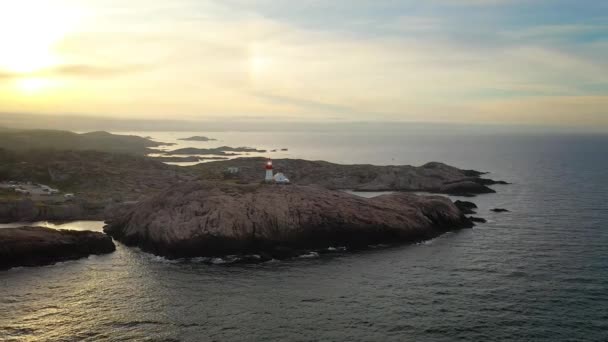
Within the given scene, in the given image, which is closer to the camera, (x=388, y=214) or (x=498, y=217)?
(x=388, y=214)

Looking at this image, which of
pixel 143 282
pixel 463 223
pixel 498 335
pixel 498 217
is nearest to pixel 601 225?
pixel 498 217

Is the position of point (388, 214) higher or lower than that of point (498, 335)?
higher

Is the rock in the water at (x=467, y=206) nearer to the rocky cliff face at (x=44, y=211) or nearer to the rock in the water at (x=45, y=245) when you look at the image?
the rock in the water at (x=45, y=245)

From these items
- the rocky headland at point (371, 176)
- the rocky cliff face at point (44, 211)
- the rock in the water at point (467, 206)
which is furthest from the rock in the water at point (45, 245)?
the rocky headland at point (371, 176)

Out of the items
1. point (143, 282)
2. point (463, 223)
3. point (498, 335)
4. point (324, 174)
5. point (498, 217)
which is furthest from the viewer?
point (324, 174)

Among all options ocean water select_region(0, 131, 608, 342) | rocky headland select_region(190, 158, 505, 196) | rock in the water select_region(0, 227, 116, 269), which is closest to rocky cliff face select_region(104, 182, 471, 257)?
ocean water select_region(0, 131, 608, 342)

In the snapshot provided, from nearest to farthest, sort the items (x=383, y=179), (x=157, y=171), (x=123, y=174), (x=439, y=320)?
1. (x=439, y=320)
2. (x=123, y=174)
3. (x=157, y=171)
4. (x=383, y=179)

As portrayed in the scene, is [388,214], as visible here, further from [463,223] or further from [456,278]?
[456,278]
